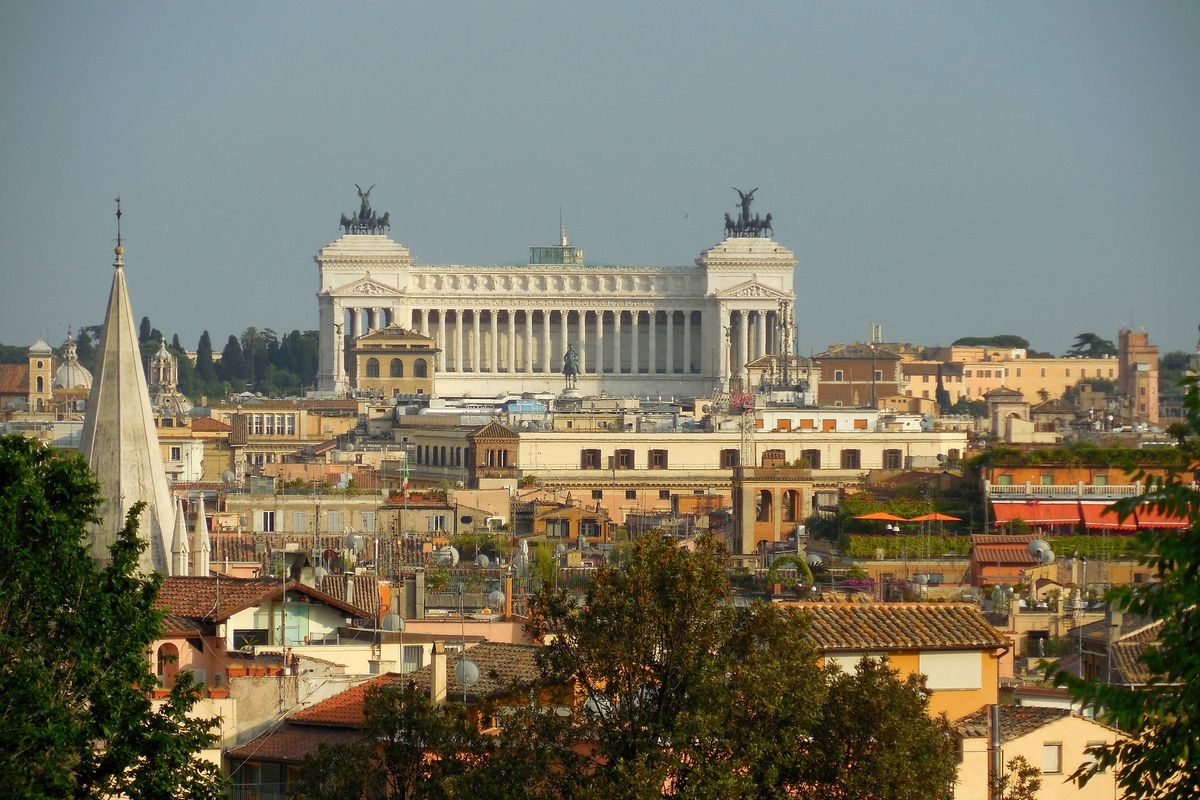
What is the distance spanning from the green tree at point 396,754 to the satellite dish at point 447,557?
28.3 meters

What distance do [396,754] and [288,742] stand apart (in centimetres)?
322

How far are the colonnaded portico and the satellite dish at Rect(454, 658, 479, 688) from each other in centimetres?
11600

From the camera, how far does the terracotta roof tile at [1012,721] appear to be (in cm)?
2025

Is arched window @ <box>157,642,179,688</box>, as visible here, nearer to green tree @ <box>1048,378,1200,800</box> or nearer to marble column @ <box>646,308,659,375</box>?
green tree @ <box>1048,378,1200,800</box>

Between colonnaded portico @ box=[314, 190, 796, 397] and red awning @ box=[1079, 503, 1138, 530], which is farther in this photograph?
colonnaded portico @ box=[314, 190, 796, 397]

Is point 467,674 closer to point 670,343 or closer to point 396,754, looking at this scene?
point 396,754

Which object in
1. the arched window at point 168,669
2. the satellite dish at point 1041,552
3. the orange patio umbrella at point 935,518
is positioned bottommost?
the arched window at point 168,669

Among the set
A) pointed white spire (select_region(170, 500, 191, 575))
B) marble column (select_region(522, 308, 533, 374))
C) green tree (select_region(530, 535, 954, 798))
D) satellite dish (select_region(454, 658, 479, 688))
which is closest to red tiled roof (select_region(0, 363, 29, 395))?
marble column (select_region(522, 308, 533, 374))

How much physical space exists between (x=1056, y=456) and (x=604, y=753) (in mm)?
40303

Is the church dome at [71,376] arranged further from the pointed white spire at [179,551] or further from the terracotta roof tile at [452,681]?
the terracotta roof tile at [452,681]

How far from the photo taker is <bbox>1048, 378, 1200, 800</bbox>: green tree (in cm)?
1359

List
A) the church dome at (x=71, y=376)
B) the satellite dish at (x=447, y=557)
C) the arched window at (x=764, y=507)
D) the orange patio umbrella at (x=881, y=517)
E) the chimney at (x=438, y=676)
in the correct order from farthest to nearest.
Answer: the church dome at (x=71, y=376) → the arched window at (x=764, y=507) → the orange patio umbrella at (x=881, y=517) → the satellite dish at (x=447, y=557) → the chimney at (x=438, y=676)

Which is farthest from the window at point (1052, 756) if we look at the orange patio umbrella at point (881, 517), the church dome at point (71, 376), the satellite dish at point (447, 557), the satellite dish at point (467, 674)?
the church dome at point (71, 376)

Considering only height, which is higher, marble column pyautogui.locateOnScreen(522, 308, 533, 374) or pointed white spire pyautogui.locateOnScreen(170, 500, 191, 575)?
marble column pyautogui.locateOnScreen(522, 308, 533, 374)
